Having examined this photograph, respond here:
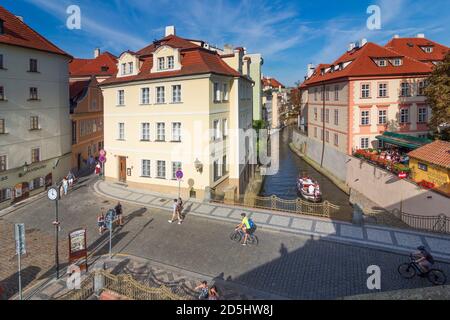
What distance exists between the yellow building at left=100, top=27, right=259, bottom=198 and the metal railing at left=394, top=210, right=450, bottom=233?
44.0 feet

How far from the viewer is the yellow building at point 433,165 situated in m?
21.2

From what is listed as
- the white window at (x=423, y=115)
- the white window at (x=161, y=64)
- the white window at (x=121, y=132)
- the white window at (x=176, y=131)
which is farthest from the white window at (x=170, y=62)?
the white window at (x=423, y=115)

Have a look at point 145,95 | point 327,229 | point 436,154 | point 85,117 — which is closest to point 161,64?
point 145,95

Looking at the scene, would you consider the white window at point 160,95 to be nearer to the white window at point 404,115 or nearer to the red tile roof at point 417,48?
the white window at point 404,115

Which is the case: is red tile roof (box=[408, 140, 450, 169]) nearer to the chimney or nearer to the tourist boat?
the tourist boat

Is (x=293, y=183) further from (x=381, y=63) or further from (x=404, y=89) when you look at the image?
(x=381, y=63)

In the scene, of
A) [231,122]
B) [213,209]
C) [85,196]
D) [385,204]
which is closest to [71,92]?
[85,196]

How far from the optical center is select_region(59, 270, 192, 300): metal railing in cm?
1138

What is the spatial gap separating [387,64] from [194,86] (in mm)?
24550

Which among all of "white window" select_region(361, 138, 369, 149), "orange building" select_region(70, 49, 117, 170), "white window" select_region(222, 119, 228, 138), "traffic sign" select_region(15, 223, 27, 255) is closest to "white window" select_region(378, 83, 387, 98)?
"white window" select_region(361, 138, 369, 149)

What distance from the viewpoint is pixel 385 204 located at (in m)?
28.5

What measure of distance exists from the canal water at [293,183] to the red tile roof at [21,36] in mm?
24008
